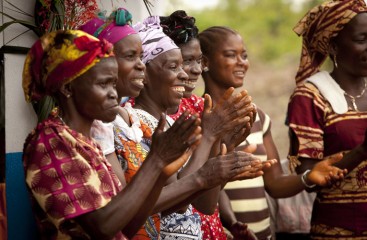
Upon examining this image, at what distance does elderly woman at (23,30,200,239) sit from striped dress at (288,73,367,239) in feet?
6.14

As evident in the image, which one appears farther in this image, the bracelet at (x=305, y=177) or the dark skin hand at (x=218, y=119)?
the bracelet at (x=305, y=177)

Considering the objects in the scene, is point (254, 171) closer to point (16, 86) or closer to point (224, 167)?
point (224, 167)

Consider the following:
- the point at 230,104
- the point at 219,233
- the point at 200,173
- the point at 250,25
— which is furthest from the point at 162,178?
the point at 250,25

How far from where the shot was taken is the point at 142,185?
295 cm

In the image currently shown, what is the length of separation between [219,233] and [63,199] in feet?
5.51

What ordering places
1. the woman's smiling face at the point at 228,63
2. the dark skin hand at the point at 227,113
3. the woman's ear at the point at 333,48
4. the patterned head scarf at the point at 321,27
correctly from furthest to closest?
the woman's smiling face at the point at 228,63 → the woman's ear at the point at 333,48 → the patterned head scarf at the point at 321,27 → the dark skin hand at the point at 227,113

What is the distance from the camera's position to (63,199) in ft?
9.27

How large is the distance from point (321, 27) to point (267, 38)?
11.4 m

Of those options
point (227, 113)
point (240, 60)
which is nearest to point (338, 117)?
point (240, 60)

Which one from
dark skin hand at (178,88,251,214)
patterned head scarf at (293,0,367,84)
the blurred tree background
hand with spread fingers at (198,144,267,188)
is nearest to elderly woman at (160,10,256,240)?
dark skin hand at (178,88,251,214)

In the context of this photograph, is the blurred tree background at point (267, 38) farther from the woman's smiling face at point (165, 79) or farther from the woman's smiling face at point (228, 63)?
the woman's smiling face at point (165, 79)

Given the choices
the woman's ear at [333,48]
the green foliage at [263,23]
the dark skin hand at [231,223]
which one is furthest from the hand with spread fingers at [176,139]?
the green foliage at [263,23]

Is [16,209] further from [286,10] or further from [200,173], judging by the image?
[286,10]

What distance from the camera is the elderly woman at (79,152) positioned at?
285cm
